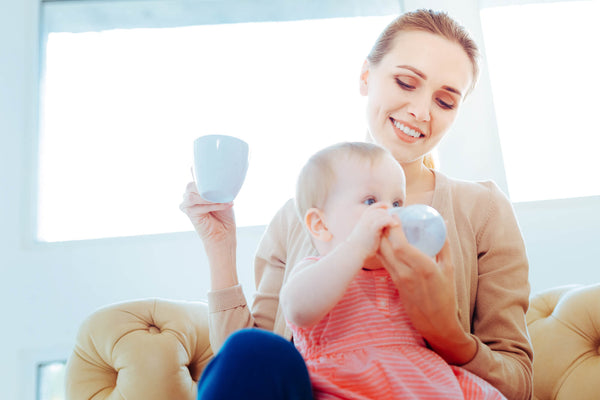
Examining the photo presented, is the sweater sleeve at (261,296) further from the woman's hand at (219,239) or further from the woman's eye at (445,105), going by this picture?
the woman's eye at (445,105)

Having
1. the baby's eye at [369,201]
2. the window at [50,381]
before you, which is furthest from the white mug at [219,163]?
the window at [50,381]

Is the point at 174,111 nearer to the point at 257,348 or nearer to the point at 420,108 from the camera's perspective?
the point at 420,108

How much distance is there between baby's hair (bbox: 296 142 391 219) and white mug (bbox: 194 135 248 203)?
12cm

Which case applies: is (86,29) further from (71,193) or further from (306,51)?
(306,51)

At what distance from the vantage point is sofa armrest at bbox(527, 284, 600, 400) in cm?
145

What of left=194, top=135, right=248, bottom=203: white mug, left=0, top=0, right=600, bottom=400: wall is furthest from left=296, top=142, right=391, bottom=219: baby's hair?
left=0, top=0, right=600, bottom=400: wall

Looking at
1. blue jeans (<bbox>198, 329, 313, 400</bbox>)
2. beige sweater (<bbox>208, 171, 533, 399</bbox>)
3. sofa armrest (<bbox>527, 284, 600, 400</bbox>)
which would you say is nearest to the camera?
blue jeans (<bbox>198, 329, 313, 400</bbox>)

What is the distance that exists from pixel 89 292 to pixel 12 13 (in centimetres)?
127

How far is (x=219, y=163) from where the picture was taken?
1.01 meters

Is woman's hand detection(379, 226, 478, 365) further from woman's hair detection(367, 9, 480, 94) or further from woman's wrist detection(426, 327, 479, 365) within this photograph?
woman's hair detection(367, 9, 480, 94)

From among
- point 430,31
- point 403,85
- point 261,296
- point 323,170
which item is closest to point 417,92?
point 403,85

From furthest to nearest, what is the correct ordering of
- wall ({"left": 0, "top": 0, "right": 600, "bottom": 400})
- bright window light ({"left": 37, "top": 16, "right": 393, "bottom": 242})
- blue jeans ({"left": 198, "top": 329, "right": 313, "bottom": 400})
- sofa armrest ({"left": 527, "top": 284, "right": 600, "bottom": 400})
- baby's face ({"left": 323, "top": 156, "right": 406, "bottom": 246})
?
bright window light ({"left": 37, "top": 16, "right": 393, "bottom": 242}), wall ({"left": 0, "top": 0, "right": 600, "bottom": 400}), sofa armrest ({"left": 527, "top": 284, "right": 600, "bottom": 400}), baby's face ({"left": 323, "top": 156, "right": 406, "bottom": 246}), blue jeans ({"left": 198, "top": 329, "right": 313, "bottom": 400})

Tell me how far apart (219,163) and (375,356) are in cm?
45

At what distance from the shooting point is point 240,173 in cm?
104
